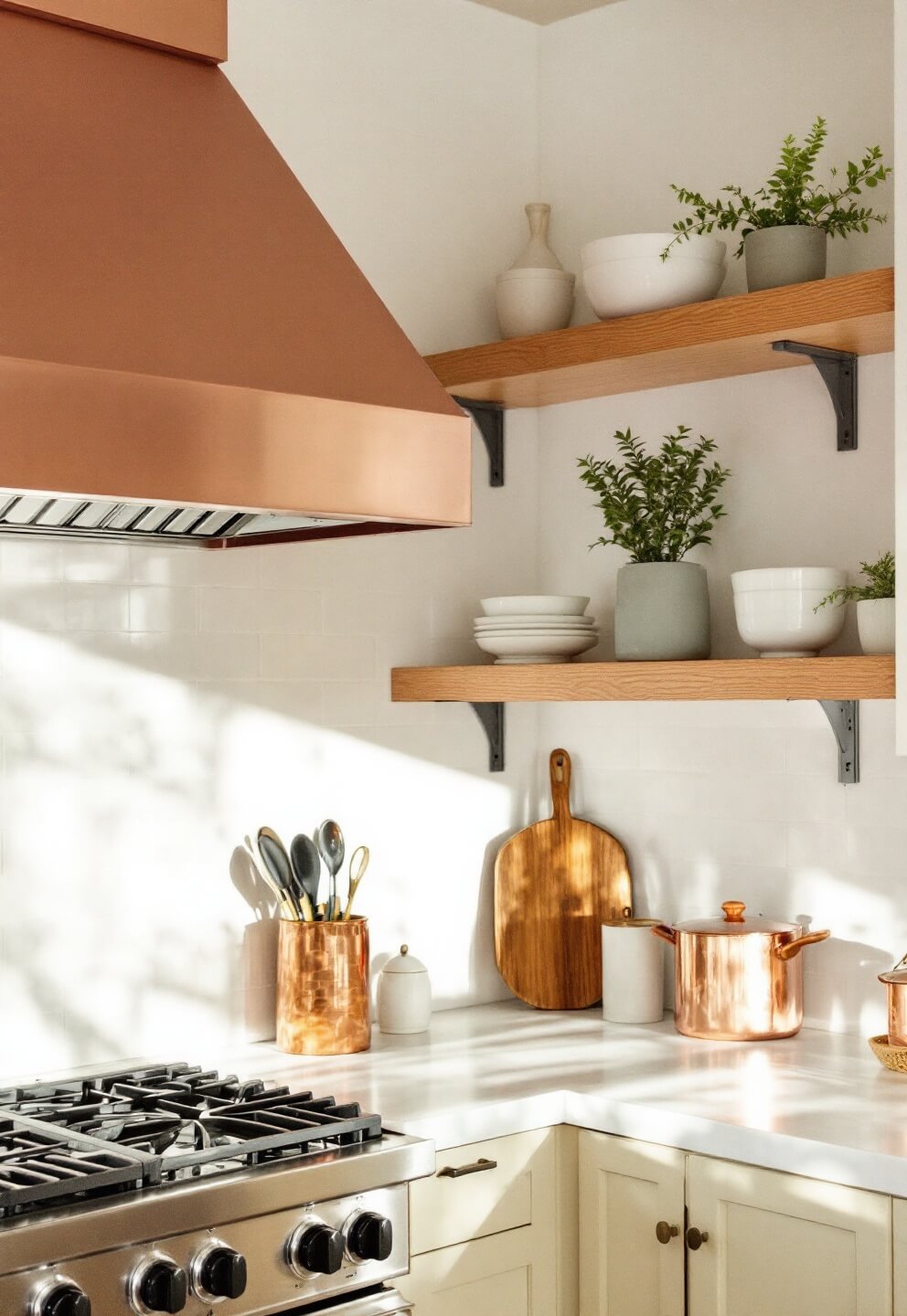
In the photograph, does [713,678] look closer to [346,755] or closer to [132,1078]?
[346,755]

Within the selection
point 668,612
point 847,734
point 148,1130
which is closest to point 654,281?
point 668,612

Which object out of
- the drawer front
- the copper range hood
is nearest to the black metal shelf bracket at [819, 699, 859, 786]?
the drawer front

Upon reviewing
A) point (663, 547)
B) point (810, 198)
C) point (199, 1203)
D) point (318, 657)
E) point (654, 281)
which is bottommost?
point (199, 1203)

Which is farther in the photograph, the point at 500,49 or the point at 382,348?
the point at 500,49

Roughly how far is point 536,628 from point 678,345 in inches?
24.5

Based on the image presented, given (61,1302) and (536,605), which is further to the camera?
(536,605)

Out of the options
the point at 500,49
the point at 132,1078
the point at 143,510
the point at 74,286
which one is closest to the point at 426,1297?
the point at 132,1078

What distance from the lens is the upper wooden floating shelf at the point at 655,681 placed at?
2643mm

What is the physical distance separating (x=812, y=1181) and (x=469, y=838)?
4.11 ft

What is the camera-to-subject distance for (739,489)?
319cm

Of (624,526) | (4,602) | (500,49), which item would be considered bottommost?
(4,602)

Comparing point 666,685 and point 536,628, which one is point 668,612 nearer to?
point 666,685

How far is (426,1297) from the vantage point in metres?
2.45

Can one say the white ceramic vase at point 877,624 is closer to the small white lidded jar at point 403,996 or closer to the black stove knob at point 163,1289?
the small white lidded jar at point 403,996
